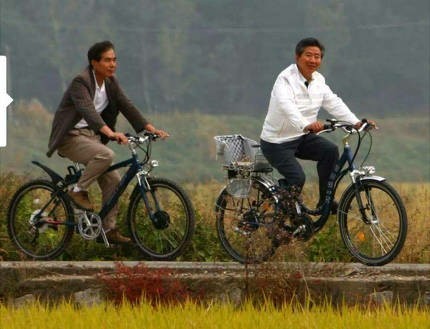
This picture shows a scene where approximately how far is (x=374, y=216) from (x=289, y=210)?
0.71m

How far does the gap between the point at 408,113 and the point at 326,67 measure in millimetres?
2012

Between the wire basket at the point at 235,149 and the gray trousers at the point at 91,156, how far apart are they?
793 mm

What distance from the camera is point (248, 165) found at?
11609 millimetres

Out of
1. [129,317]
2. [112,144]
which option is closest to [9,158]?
[112,144]

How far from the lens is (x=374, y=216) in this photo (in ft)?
35.8

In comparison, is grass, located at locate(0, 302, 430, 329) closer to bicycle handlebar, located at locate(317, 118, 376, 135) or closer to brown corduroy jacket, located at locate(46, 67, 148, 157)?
bicycle handlebar, located at locate(317, 118, 376, 135)

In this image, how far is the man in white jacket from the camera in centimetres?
1115

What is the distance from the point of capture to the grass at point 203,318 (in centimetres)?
871

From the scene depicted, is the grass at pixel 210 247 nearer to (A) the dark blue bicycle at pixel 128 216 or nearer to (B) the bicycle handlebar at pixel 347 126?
(A) the dark blue bicycle at pixel 128 216

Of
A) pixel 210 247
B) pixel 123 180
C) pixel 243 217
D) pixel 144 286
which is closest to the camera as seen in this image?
pixel 144 286

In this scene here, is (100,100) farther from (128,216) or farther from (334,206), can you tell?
(334,206)

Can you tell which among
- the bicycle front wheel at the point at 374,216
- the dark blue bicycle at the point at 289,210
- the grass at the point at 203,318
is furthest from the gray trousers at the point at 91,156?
the grass at the point at 203,318

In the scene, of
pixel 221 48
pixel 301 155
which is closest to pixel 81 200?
pixel 301 155

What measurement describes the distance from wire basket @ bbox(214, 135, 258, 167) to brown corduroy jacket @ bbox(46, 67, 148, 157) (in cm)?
62
